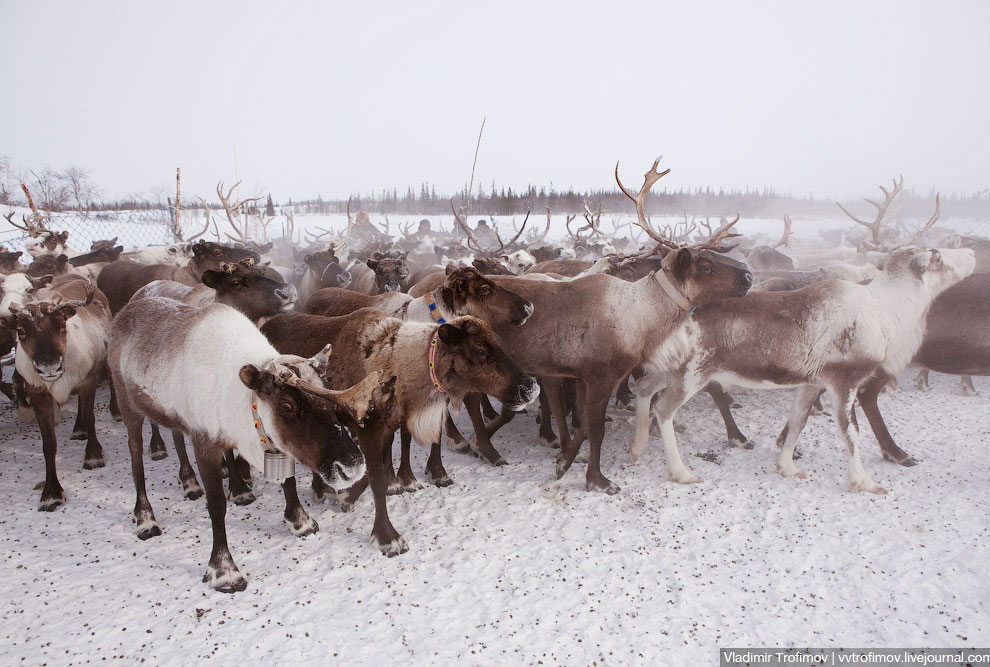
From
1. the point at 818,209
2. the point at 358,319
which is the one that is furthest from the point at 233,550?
the point at 818,209

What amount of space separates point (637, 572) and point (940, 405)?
504 cm

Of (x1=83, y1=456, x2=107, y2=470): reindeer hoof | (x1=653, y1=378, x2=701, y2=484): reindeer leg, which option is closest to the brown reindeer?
(x1=653, y1=378, x2=701, y2=484): reindeer leg

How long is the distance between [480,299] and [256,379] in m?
1.87

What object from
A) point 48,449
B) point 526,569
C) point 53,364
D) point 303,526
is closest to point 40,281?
point 53,364

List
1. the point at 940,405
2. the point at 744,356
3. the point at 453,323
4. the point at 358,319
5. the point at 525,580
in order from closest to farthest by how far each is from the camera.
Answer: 1. the point at 525,580
2. the point at 453,323
3. the point at 358,319
4. the point at 744,356
5. the point at 940,405

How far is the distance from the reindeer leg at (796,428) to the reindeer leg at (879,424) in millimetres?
593

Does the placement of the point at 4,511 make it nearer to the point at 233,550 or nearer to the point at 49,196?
the point at 233,550

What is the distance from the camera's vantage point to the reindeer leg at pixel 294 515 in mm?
3574

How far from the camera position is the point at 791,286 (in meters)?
6.08

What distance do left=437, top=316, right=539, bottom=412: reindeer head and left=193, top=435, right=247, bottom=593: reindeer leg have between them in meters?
1.44

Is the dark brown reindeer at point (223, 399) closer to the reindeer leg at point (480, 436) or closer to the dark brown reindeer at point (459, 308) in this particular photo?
the dark brown reindeer at point (459, 308)

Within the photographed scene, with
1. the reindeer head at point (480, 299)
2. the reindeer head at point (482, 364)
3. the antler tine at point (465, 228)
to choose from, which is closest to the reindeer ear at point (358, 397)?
the reindeer head at point (482, 364)

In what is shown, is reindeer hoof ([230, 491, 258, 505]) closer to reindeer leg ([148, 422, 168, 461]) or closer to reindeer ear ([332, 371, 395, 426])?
reindeer leg ([148, 422, 168, 461])

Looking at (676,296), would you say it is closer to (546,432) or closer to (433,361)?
(546,432)
